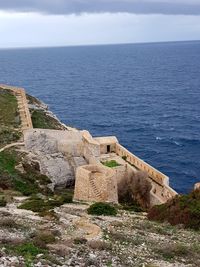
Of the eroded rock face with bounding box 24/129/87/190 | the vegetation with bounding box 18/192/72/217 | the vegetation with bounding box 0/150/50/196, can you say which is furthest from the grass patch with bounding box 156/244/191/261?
the eroded rock face with bounding box 24/129/87/190

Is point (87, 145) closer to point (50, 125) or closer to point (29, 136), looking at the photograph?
point (29, 136)

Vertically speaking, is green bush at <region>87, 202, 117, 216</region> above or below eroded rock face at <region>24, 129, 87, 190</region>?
below

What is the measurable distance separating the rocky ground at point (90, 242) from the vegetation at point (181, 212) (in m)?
1.40

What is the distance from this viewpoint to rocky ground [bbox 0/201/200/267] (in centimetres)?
1880

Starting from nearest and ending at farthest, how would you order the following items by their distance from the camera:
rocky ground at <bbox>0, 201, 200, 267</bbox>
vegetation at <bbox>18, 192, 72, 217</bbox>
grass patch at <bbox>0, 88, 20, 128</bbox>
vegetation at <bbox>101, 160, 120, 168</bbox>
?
rocky ground at <bbox>0, 201, 200, 267</bbox>
vegetation at <bbox>18, 192, 72, 217</bbox>
vegetation at <bbox>101, 160, 120, 168</bbox>
grass patch at <bbox>0, 88, 20, 128</bbox>

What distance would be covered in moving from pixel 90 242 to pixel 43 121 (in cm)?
4559

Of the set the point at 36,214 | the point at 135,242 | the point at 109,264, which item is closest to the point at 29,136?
the point at 36,214

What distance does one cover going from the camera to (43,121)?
6600 centimetres

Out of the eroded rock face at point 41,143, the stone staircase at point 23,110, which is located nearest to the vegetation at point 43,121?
the stone staircase at point 23,110

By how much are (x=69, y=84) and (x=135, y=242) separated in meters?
145

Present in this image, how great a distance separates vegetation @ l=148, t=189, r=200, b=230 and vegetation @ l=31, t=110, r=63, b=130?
107 ft

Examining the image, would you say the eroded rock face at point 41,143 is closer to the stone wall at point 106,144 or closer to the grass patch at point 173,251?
the stone wall at point 106,144

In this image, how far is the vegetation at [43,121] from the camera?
6335cm

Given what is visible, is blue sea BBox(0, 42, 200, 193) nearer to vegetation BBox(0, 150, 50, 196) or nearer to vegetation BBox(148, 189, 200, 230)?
vegetation BBox(0, 150, 50, 196)
